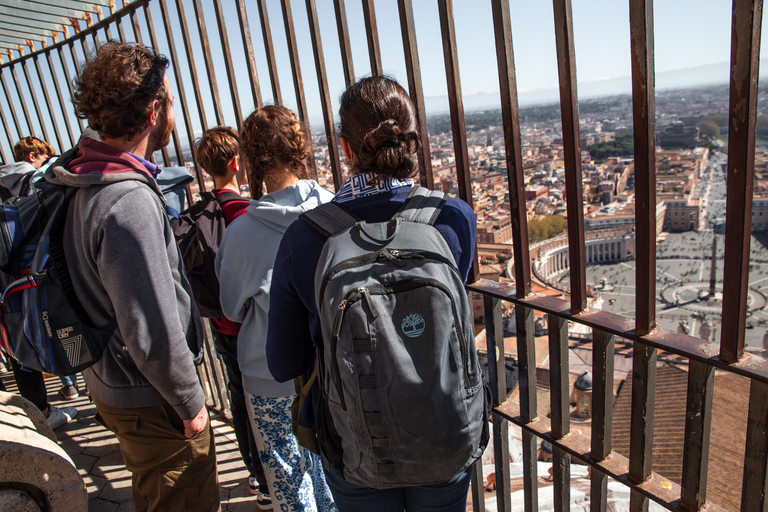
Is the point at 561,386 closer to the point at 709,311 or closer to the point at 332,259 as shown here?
the point at 332,259

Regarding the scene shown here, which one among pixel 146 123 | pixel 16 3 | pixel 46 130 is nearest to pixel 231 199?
pixel 146 123

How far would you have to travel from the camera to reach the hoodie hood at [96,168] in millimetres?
1582

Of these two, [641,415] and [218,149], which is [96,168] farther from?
[641,415]

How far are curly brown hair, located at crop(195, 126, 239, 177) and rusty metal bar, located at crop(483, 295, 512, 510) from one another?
1329mm

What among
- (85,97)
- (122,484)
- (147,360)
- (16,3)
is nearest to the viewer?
(147,360)

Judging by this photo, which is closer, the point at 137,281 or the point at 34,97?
the point at 137,281

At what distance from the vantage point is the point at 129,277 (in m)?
1.54

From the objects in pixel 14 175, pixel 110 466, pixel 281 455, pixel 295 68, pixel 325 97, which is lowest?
pixel 110 466

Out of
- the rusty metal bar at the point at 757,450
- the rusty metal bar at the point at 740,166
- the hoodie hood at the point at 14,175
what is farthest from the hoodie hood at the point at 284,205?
the hoodie hood at the point at 14,175

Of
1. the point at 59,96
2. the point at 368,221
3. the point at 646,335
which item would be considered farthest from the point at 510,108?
the point at 59,96

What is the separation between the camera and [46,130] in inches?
181

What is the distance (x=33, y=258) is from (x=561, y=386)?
1861 millimetres

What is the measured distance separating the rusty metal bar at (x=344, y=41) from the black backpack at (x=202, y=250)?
85 centimetres

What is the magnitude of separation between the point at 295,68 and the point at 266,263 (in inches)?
40.2
